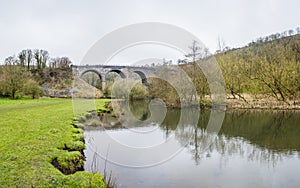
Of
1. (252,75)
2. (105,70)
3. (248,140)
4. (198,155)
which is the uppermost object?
(105,70)

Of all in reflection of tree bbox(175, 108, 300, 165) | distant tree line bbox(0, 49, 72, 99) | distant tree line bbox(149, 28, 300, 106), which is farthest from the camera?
distant tree line bbox(0, 49, 72, 99)

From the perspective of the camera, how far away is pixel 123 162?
9562mm

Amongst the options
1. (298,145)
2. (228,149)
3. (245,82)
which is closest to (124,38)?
(228,149)

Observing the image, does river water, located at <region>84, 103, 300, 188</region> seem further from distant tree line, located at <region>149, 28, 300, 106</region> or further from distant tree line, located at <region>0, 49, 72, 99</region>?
distant tree line, located at <region>0, 49, 72, 99</region>

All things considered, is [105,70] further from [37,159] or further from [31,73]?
[37,159]

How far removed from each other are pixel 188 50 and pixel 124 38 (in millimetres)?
A: 12403

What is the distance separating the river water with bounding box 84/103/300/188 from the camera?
7625 mm

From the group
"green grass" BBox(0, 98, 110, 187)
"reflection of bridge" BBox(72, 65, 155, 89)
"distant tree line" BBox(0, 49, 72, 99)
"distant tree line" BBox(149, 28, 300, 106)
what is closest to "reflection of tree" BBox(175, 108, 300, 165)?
"green grass" BBox(0, 98, 110, 187)

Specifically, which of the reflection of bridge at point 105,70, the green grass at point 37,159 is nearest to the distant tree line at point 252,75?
the green grass at point 37,159

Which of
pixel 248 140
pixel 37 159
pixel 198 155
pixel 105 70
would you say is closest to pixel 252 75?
pixel 248 140

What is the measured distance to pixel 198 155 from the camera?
10.6 meters

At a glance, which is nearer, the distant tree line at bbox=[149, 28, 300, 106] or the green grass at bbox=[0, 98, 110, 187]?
the green grass at bbox=[0, 98, 110, 187]

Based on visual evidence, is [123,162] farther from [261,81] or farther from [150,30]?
[261,81]

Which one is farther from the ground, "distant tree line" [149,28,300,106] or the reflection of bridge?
the reflection of bridge
